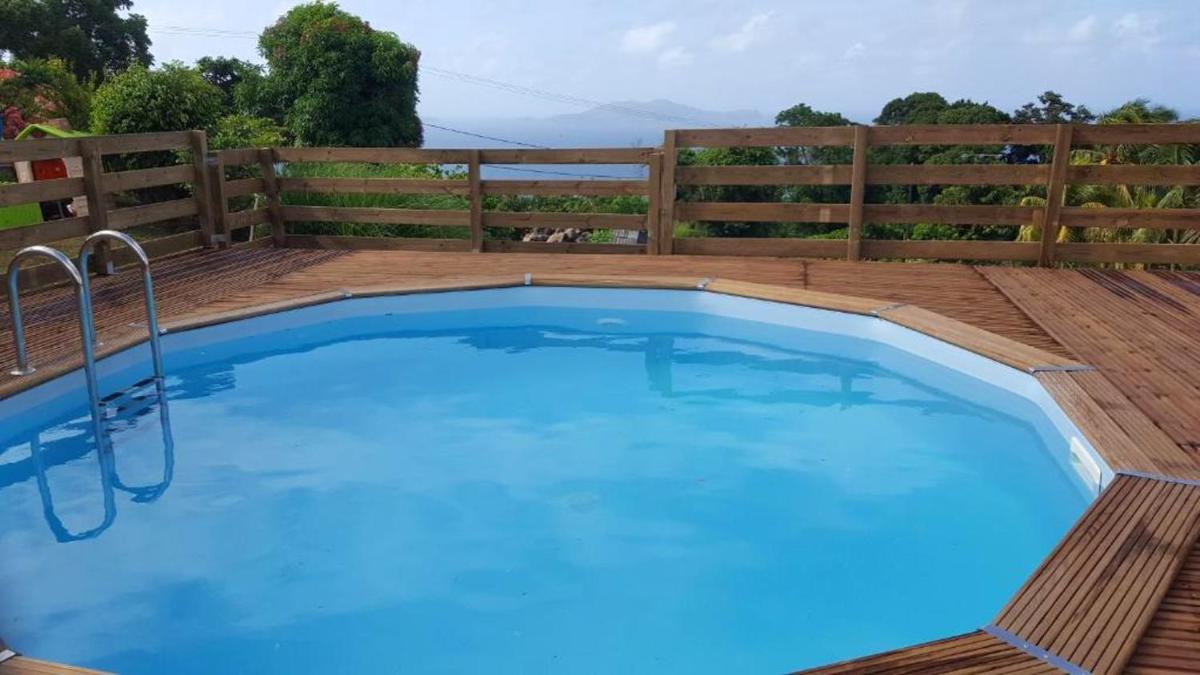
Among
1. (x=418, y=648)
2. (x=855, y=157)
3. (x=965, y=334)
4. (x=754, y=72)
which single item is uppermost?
(x=754, y=72)

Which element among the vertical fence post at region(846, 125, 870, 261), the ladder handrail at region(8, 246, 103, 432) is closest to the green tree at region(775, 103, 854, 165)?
the vertical fence post at region(846, 125, 870, 261)

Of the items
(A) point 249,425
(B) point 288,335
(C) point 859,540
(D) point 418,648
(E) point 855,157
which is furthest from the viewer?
(E) point 855,157

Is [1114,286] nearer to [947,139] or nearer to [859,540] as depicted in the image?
[947,139]

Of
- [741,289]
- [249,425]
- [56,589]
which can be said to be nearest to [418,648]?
[56,589]

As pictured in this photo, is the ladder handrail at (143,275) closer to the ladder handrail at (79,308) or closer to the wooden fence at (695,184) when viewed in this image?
the ladder handrail at (79,308)

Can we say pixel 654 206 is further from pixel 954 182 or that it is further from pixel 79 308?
pixel 79 308

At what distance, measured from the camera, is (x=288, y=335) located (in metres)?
6.30

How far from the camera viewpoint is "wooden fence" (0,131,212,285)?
626cm

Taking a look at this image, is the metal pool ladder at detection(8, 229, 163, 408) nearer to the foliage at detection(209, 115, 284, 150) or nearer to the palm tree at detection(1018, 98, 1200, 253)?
the foliage at detection(209, 115, 284, 150)

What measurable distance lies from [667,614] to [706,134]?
5.18 m

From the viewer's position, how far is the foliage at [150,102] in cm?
1123

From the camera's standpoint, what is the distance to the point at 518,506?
4.06 meters

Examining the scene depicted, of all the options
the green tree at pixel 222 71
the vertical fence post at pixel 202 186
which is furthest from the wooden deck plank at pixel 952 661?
the green tree at pixel 222 71

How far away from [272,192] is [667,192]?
151 inches
